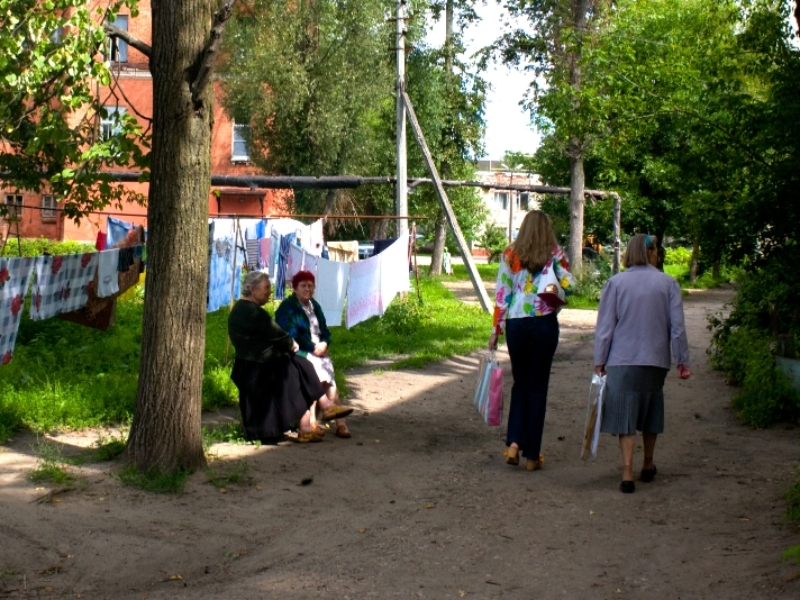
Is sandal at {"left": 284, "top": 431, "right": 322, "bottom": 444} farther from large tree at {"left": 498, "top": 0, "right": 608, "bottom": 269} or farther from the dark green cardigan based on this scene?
large tree at {"left": 498, "top": 0, "right": 608, "bottom": 269}

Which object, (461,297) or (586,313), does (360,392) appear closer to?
(586,313)

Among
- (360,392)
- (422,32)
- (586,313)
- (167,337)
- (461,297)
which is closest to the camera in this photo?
(167,337)

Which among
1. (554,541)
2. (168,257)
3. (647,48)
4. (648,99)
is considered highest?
(647,48)

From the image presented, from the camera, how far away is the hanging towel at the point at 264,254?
14422 millimetres

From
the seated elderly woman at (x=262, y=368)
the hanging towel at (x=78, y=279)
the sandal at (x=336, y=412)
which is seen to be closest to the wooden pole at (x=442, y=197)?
the hanging towel at (x=78, y=279)

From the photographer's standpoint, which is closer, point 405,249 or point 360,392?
point 360,392

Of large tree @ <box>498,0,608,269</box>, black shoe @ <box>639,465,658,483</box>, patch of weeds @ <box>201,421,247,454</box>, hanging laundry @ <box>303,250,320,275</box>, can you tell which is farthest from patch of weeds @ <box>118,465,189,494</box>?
large tree @ <box>498,0,608,269</box>

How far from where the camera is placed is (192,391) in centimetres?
740

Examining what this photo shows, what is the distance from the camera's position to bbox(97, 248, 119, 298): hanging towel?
11945 millimetres

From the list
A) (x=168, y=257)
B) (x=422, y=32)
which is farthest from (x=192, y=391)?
(x=422, y=32)

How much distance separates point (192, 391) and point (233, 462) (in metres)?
0.82

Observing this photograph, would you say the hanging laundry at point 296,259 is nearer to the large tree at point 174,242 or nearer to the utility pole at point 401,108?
the large tree at point 174,242

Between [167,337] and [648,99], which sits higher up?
[648,99]

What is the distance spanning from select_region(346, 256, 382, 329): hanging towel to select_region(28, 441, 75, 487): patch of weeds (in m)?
6.50
